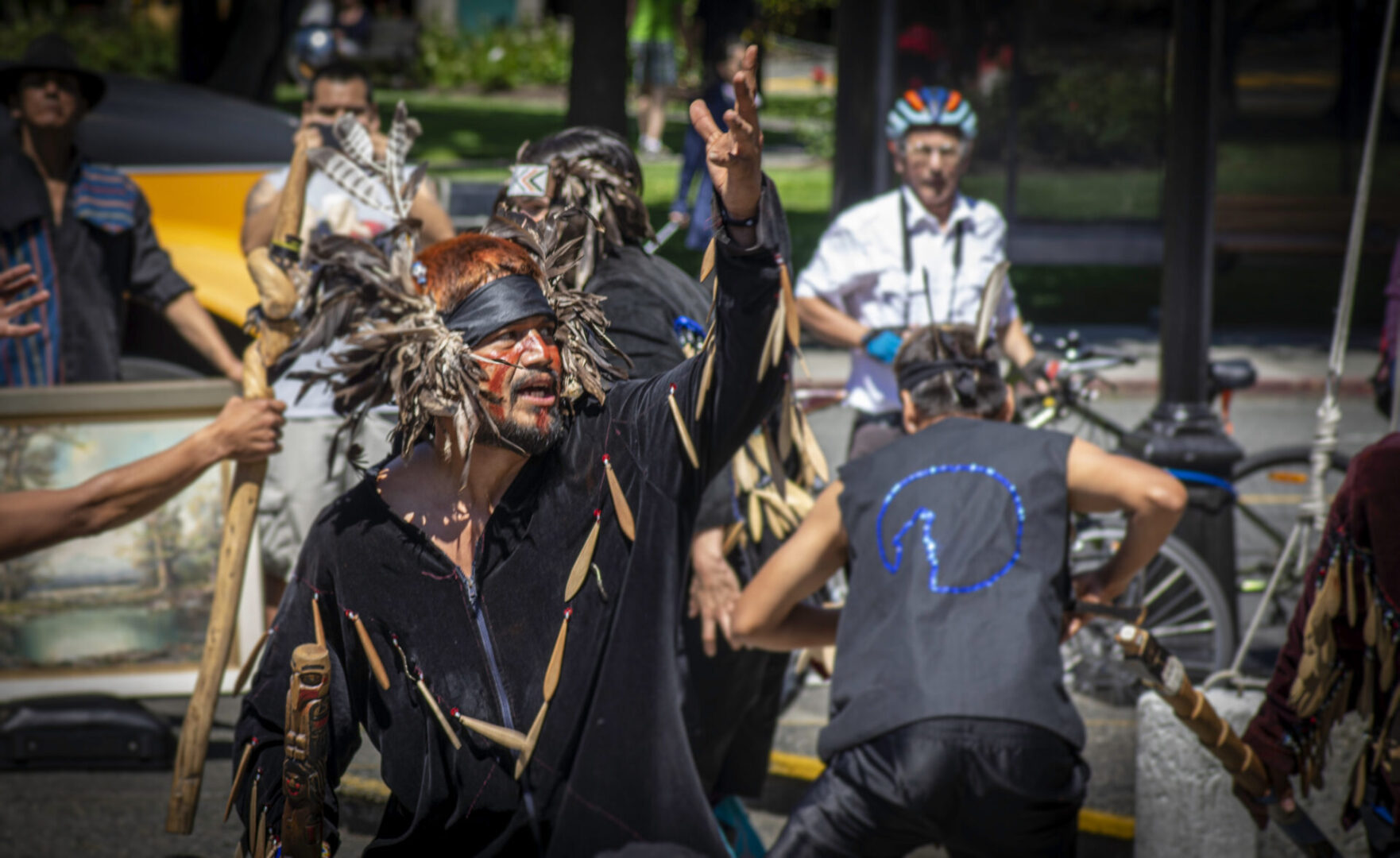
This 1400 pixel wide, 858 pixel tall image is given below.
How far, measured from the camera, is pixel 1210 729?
3.38 meters

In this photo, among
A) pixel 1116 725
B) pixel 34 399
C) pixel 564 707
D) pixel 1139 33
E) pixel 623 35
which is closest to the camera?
pixel 564 707

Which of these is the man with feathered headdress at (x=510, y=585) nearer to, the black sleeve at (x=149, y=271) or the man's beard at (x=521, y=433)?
the man's beard at (x=521, y=433)

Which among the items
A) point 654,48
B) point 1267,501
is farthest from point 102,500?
point 654,48

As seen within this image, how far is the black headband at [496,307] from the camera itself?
8.19 ft

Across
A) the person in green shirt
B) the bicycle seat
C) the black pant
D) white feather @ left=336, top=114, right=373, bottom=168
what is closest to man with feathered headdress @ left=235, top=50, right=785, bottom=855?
the black pant

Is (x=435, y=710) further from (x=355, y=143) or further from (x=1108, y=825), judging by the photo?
(x=1108, y=825)

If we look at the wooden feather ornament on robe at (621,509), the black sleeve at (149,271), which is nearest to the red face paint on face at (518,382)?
the wooden feather ornament on robe at (621,509)

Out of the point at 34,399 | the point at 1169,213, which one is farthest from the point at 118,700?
the point at 1169,213

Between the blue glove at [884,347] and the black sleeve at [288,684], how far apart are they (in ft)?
9.27

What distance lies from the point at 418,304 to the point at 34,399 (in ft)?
9.14

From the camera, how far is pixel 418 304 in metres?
2.61

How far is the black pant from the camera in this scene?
3.01 metres

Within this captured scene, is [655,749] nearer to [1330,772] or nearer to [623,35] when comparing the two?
[1330,772]

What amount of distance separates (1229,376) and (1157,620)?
1160mm
